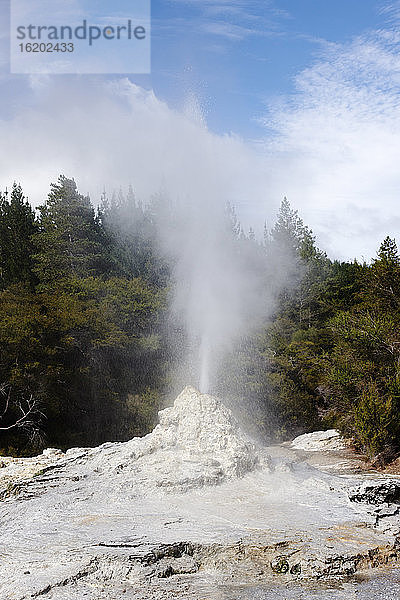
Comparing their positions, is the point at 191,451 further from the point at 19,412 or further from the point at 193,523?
the point at 19,412

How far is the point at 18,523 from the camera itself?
6668 millimetres

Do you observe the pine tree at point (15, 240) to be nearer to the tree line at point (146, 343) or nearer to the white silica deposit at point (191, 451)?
the tree line at point (146, 343)

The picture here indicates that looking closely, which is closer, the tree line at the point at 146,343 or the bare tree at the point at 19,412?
the tree line at the point at 146,343

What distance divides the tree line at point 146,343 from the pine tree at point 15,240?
0.23ft

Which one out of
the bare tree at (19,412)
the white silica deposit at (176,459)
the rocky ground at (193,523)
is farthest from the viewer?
the bare tree at (19,412)

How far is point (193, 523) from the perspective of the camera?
6.23 meters

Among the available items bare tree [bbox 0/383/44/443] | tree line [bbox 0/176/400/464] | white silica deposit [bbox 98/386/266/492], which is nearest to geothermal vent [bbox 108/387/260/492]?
white silica deposit [bbox 98/386/266/492]

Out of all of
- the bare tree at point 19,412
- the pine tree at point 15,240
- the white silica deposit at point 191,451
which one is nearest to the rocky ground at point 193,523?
the white silica deposit at point 191,451

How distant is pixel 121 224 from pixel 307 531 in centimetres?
4018

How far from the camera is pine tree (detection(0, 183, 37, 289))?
25.5 m

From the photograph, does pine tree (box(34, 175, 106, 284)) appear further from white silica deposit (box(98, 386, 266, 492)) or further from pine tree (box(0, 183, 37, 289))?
white silica deposit (box(98, 386, 266, 492))

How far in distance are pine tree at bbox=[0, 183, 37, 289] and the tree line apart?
0.07 meters

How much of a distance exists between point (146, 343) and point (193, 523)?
17.6m

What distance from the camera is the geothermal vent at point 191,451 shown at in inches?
291
